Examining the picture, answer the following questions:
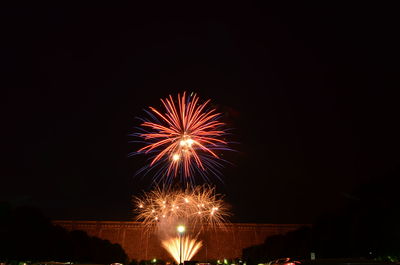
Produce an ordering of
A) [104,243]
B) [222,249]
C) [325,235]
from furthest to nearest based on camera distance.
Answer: [222,249], [104,243], [325,235]

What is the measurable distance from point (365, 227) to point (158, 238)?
5386 centimetres

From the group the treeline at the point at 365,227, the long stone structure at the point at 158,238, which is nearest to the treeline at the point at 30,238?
the treeline at the point at 365,227

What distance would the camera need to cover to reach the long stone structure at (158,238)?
78375 millimetres

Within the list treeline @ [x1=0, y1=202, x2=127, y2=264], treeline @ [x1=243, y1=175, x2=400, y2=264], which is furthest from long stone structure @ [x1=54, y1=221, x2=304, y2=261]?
treeline @ [x1=243, y1=175, x2=400, y2=264]

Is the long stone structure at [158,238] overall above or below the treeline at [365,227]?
above

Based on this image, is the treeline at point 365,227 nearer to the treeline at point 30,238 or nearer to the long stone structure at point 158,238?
the treeline at point 30,238

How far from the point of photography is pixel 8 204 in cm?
3606

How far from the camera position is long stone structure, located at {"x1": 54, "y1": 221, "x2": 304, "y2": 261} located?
78375 mm

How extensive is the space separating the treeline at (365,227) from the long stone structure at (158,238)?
3688 centimetres

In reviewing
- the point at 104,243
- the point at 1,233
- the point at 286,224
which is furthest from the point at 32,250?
the point at 286,224

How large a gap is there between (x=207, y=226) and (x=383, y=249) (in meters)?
52.8

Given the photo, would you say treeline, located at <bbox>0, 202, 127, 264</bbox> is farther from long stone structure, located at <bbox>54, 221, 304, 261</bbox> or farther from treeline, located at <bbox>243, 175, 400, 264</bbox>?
long stone structure, located at <bbox>54, 221, 304, 261</bbox>

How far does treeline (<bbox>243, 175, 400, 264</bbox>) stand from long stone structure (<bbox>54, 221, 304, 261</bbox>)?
36.9m

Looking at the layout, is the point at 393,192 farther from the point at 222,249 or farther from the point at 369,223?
the point at 222,249
